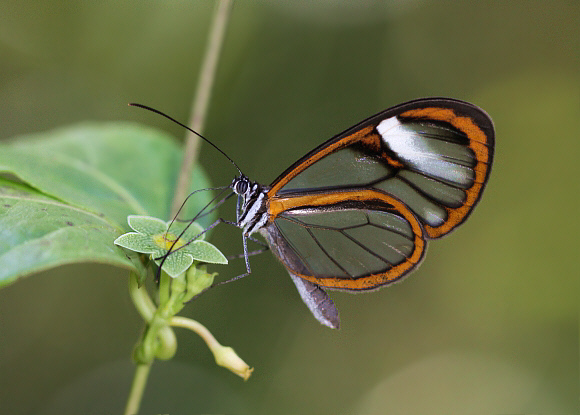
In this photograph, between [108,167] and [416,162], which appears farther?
[108,167]

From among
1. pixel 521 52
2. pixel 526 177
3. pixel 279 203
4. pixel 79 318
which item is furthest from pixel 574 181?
pixel 79 318

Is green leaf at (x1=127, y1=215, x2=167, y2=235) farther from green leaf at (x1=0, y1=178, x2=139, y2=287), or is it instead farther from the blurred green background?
the blurred green background

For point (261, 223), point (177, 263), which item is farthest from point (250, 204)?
point (177, 263)

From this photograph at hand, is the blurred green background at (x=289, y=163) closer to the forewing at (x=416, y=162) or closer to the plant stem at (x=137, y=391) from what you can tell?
the forewing at (x=416, y=162)

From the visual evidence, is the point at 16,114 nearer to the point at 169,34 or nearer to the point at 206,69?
the point at 169,34

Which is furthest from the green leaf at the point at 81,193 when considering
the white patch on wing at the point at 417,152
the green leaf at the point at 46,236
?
the white patch on wing at the point at 417,152

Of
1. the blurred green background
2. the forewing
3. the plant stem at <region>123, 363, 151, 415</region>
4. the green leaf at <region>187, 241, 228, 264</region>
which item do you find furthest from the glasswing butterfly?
the blurred green background

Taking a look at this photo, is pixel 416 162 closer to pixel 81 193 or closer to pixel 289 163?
pixel 81 193
